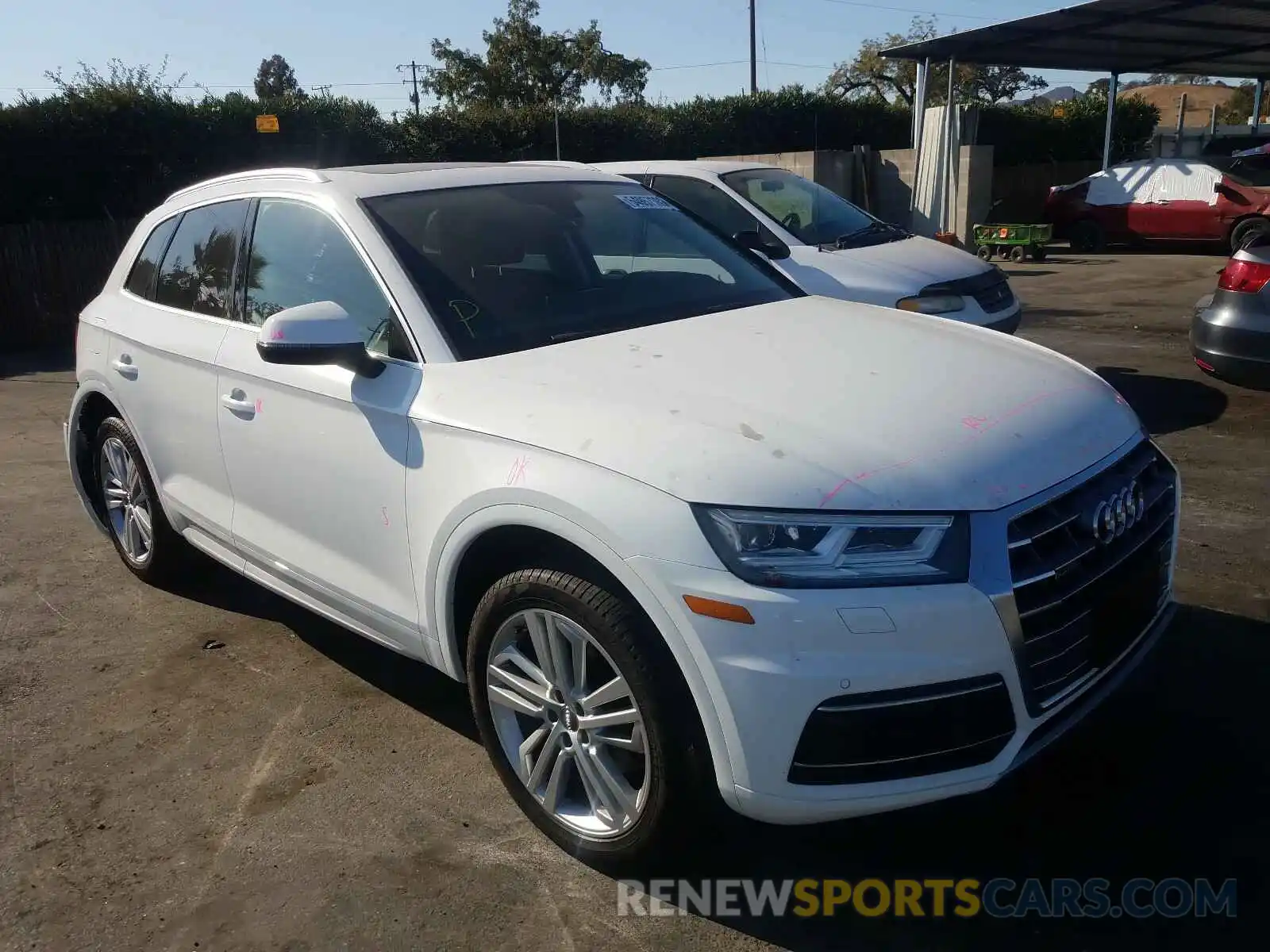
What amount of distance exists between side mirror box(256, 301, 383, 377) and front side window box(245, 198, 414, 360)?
14 cm

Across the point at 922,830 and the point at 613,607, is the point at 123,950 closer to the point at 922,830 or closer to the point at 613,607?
the point at 613,607

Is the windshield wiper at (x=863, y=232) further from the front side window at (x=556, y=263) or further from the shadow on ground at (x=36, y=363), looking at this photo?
the shadow on ground at (x=36, y=363)

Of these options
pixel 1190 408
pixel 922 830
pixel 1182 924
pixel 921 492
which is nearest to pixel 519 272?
pixel 921 492

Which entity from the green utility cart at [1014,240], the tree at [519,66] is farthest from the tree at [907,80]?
the green utility cart at [1014,240]

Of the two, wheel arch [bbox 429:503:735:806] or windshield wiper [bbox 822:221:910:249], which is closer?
wheel arch [bbox 429:503:735:806]

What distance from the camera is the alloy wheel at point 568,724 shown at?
273 cm

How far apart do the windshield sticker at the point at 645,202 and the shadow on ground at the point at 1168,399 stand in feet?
11.6

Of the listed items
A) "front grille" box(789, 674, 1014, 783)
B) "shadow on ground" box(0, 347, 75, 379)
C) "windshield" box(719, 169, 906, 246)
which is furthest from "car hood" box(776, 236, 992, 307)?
"shadow on ground" box(0, 347, 75, 379)

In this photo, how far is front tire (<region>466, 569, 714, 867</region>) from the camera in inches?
100


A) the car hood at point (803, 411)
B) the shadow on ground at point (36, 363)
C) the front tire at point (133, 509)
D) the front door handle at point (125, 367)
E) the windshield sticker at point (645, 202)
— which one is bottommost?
the shadow on ground at point (36, 363)

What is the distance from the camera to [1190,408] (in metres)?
7.39

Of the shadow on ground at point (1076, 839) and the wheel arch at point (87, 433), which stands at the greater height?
the wheel arch at point (87, 433)

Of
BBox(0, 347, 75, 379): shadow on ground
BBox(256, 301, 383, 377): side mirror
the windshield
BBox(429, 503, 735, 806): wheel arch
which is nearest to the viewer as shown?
BBox(429, 503, 735, 806): wheel arch

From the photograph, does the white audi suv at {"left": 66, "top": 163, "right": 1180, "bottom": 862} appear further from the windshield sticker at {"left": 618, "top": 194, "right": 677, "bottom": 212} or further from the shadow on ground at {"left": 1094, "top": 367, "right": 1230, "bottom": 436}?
the shadow on ground at {"left": 1094, "top": 367, "right": 1230, "bottom": 436}
